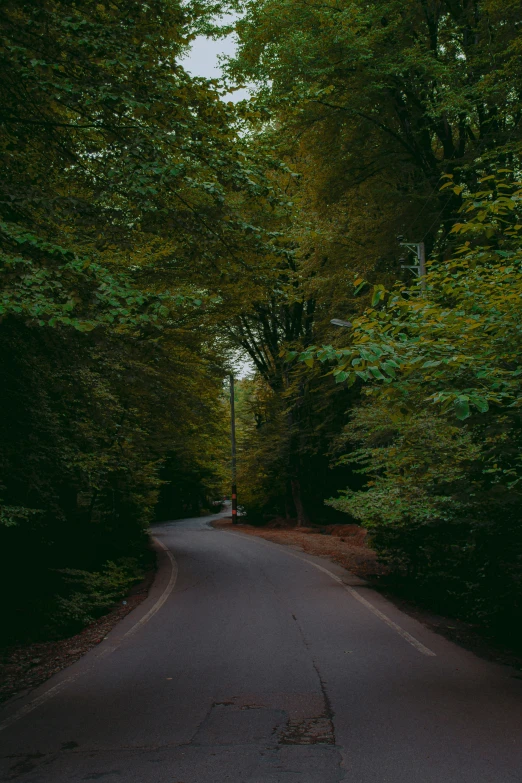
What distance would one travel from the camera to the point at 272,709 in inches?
210

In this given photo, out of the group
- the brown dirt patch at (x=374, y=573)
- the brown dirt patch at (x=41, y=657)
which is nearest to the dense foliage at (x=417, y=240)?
the brown dirt patch at (x=374, y=573)

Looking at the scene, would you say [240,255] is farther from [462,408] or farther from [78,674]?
[78,674]

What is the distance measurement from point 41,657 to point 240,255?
6.06 meters

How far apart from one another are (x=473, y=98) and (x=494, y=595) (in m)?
11.0

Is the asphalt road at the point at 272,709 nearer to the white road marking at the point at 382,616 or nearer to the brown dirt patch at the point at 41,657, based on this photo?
the white road marking at the point at 382,616

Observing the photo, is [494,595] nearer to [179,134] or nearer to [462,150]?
[179,134]

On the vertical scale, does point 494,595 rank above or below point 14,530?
below

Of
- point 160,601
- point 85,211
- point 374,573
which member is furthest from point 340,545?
point 85,211

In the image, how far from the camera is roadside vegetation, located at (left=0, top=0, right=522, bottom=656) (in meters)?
5.76

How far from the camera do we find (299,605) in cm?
1062

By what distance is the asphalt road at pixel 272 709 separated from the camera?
4.16 meters

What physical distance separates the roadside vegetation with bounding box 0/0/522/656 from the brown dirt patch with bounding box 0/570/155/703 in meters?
0.49

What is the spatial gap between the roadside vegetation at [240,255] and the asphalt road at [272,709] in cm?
168

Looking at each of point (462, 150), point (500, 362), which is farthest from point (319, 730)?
A: point (462, 150)
